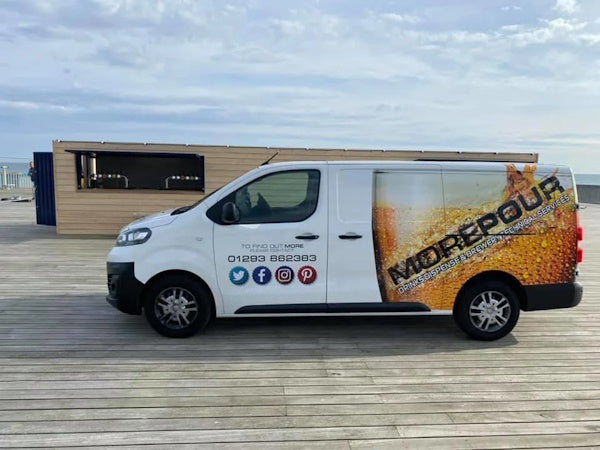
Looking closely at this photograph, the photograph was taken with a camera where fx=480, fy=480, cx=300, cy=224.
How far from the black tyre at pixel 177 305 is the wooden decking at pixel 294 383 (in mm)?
168

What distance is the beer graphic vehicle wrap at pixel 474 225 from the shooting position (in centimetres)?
493

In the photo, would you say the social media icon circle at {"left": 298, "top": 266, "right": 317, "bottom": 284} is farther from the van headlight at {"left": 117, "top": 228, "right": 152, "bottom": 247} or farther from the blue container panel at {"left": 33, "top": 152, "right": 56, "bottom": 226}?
the blue container panel at {"left": 33, "top": 152, "right": 56, "bottom": 226}

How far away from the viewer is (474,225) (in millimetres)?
4961

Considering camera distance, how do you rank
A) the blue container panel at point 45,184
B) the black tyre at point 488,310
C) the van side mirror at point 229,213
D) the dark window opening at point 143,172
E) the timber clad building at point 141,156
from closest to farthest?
the van side mirror at point 229,213
the black tyre at point 488,310
the timber clad building at point 141,156
the dark window opening at point 143,172
the blue container panel at point 45,184

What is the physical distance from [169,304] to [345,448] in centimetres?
255

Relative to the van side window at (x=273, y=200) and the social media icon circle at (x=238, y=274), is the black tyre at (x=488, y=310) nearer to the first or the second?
the van side window at (x=273, y=200)

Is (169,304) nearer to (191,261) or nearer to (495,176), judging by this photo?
(191,261)

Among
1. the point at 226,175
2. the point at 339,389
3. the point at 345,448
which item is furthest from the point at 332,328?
the point at 226,175

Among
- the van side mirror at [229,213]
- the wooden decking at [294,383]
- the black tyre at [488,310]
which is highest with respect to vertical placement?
the van side mirror at [229,213]

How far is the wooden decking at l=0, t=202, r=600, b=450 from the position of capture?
321 cm

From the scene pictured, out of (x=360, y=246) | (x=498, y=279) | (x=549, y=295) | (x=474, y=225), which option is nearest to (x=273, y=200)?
(x=360, y=246)

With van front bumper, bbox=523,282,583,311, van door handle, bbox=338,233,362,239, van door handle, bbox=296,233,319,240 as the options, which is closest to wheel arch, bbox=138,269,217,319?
van door handle, bbox=296,233,319,240

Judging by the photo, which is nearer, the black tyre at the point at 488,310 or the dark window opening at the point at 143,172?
the black tyre at the point at 488,310

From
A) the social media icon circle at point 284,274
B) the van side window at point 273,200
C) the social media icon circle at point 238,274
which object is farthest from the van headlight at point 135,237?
the social media icon circle at point 284,274
